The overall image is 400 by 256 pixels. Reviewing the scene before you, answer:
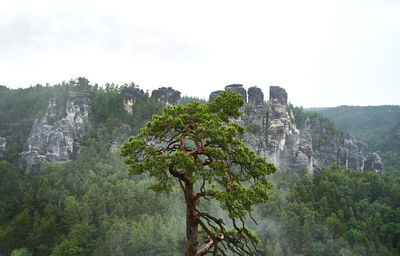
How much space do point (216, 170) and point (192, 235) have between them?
1494 millimetres

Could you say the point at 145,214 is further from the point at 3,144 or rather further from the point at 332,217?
the point at 3,144

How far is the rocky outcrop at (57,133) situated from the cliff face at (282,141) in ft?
138

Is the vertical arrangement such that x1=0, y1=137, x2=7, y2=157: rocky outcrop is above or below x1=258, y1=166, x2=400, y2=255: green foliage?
above

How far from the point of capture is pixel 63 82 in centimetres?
8756

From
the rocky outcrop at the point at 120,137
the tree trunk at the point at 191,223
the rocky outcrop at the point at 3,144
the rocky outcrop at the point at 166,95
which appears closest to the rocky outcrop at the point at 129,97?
the rocky outcrop at the point at 166,95

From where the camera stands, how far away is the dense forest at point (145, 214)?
36781mm

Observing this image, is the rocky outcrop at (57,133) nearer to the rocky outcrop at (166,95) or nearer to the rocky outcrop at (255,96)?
the rocky outcrop at (166,95)

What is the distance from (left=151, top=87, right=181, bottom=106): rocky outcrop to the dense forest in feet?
84.8

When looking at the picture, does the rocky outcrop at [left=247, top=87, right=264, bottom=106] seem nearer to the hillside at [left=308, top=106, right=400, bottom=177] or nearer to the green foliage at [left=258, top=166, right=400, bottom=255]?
the green foliage at [left=258, top=166, right=400, bottom=255]

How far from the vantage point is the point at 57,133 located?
218 ft

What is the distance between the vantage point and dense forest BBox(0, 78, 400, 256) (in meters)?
36.8

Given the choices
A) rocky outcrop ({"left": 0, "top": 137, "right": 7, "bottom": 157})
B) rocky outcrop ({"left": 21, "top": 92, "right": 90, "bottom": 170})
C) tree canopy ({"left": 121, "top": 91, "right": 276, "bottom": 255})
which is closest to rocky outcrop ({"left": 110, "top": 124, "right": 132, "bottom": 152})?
rocky outcrop ({"left": 21, "top": 92, "right": 90, "bottom": 170})

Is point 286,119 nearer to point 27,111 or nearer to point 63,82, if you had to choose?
point 63,82

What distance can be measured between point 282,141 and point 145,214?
134ft
